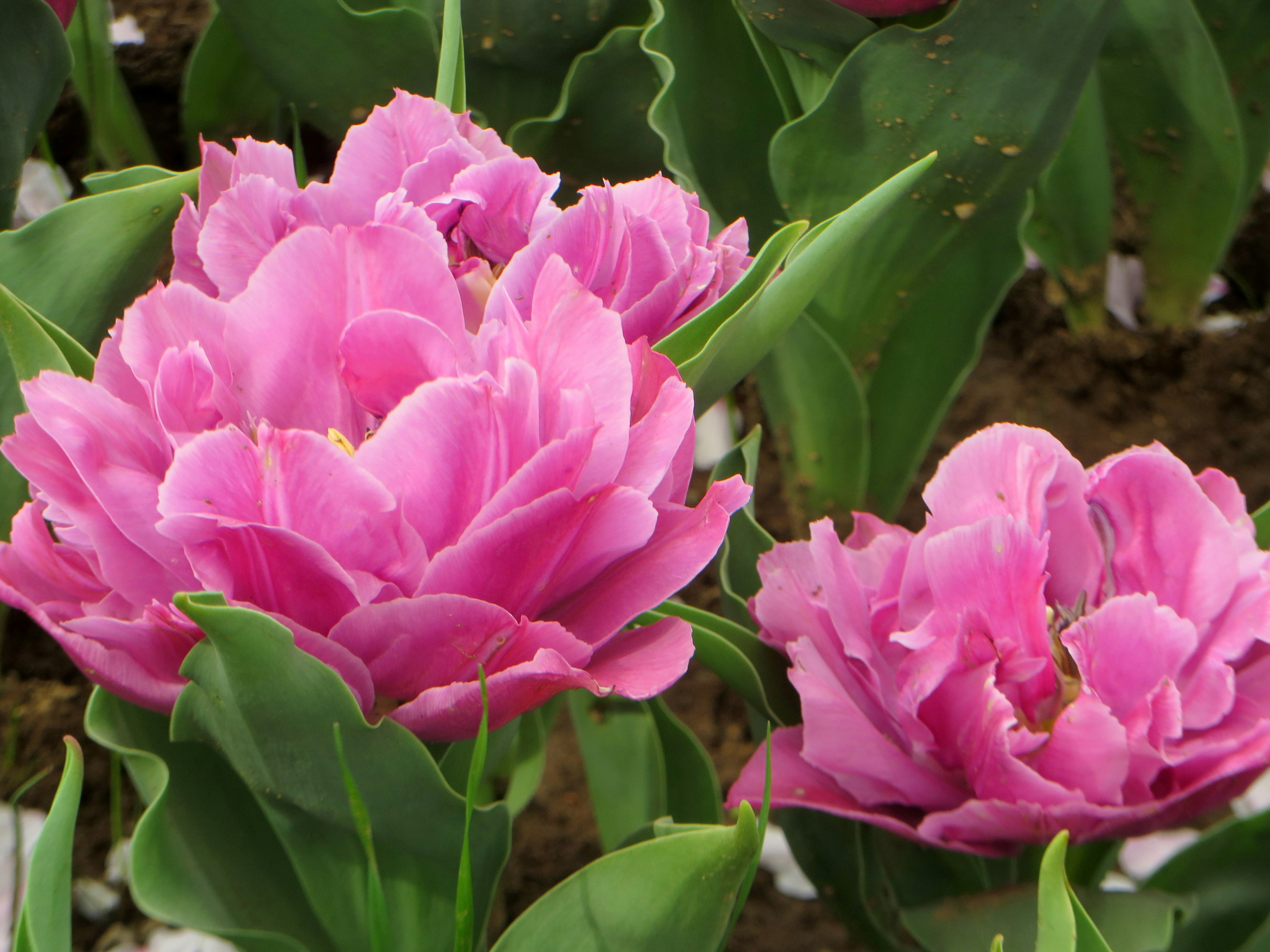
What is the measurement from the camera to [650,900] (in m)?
0.35

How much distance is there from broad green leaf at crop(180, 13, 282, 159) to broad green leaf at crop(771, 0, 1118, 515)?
42cm

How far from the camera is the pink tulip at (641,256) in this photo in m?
0.36

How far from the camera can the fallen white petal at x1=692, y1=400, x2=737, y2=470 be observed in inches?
40.1

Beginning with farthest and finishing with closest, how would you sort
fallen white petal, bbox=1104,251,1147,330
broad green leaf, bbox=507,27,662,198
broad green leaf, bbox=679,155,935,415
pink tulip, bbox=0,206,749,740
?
fallen white petal, bbox=1104,251,1147,330, broad green leaf, bbox=507,27,662,198, broad green leaf, bbox=679,155,935,415, pink tulip, bbox=0,206,749,740

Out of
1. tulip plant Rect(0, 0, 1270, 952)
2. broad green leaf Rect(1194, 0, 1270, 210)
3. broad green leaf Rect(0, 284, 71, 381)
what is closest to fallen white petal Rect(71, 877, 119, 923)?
tulip plant Rect(0, 0, 1270, 952)

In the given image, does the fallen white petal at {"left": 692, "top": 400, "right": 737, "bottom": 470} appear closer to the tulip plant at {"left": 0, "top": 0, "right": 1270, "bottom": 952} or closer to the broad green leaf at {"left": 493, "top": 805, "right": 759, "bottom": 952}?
the tulip plant at {"left": 0, "top": 0, "right": 1270, "bottom": 952}

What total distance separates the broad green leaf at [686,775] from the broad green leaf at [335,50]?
40cm

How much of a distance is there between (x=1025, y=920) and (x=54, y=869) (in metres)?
0.34

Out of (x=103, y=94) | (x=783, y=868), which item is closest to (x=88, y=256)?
(x=103, y=94)

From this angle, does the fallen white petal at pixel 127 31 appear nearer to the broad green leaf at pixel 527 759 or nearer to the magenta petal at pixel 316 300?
the broad green leaf at pixel 527 759

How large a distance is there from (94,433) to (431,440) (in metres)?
0.09

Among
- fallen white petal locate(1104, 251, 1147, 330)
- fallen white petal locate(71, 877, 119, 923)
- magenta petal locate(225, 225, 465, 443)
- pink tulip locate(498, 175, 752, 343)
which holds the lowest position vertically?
fallen white petal locate(1104, 251, 1147, 330)

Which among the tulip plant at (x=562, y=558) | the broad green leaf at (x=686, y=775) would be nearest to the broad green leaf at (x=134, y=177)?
the tulip plant at (x=562, y=558)

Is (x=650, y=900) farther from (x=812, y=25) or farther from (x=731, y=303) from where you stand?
(x=812, y=25)
